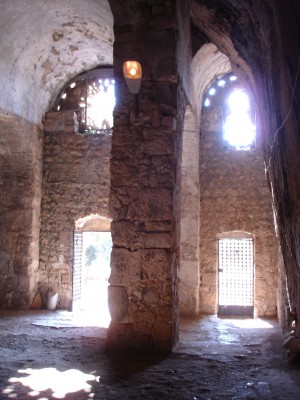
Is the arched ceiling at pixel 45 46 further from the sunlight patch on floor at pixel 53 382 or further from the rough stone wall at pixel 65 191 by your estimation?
the sunlight patch on floor at pixel 53 382

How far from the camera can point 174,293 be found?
15.6 ft

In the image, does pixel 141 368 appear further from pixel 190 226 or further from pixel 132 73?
pixel 190 226

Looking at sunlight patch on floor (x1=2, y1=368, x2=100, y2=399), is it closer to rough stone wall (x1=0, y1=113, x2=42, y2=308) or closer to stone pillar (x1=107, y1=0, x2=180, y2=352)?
stone pillar (x1=107, y1=0, x2=180, y2=352)

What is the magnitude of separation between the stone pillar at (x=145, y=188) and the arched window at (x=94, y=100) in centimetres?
Result: 395

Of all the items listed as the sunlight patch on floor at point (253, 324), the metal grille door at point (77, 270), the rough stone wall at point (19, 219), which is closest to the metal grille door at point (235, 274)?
the sunlight patch on floor at point (253, 324)

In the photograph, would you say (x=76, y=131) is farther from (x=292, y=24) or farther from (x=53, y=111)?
(x=292, y=24)

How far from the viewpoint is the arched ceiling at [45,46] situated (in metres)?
6.66

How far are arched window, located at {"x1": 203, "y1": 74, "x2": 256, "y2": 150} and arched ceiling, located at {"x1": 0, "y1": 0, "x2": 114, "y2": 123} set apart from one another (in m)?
2.44

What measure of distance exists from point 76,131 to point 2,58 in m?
2.31

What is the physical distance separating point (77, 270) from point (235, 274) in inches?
133

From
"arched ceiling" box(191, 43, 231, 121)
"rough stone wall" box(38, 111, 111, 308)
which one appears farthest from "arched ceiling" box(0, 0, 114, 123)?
"arched ceiling" box(191, 43, 231, 121)

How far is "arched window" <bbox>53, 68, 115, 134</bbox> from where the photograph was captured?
8930 millimetres

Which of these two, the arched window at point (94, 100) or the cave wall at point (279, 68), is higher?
the arched window at point (94, 100)

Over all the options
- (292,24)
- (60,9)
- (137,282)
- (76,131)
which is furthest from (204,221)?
(292,24)
